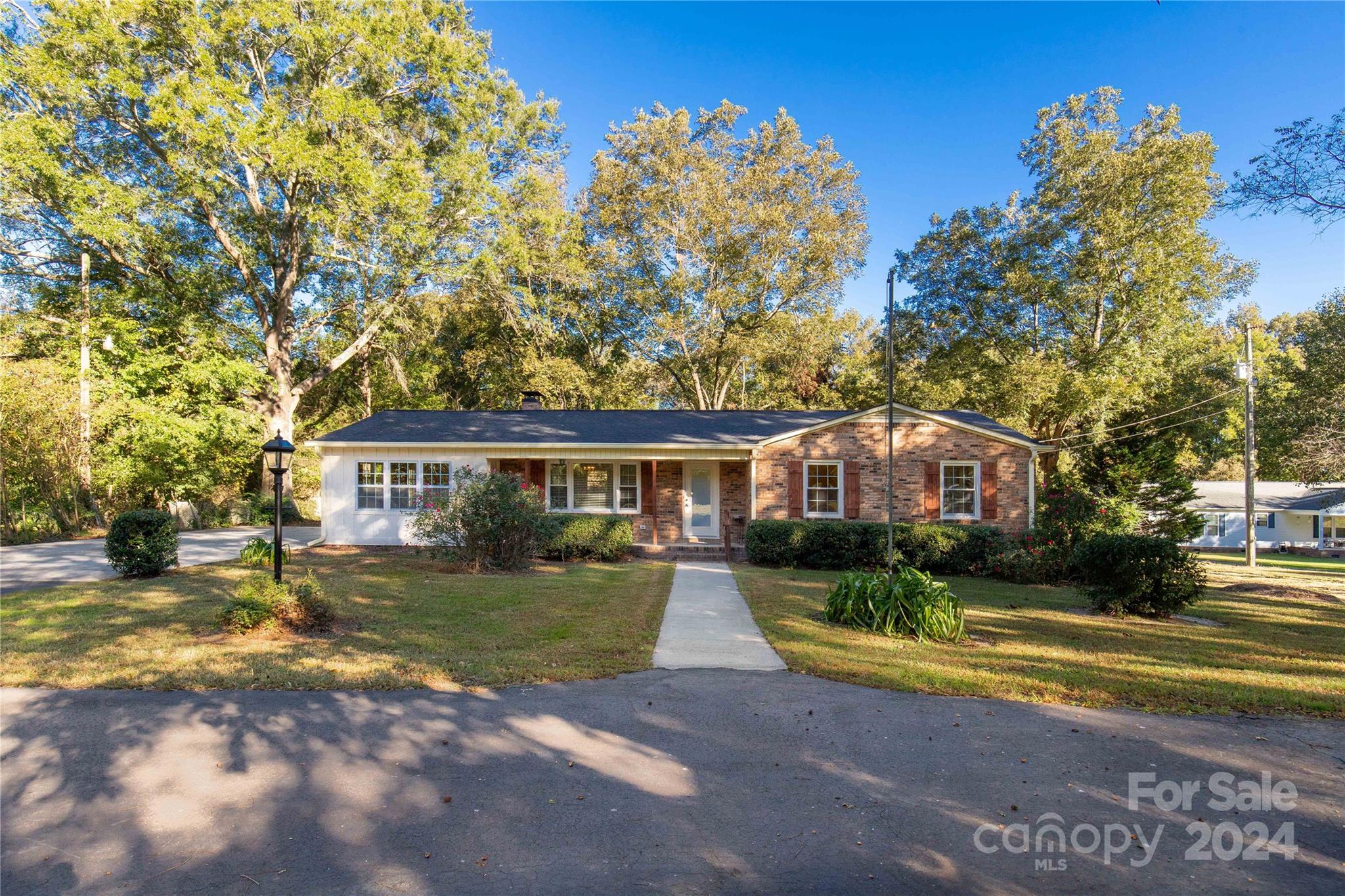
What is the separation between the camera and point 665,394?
34219 mm

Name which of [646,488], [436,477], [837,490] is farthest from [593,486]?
[837,490]

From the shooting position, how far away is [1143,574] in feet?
28.9

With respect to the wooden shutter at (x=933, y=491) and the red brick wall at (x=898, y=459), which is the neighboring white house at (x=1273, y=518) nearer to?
the red brick wall at (x=898, y=459)

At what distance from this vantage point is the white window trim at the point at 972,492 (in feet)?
50.9

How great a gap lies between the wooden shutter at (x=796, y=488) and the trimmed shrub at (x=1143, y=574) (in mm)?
6935

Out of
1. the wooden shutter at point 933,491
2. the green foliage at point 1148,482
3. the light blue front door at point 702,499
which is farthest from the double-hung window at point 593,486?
the green foliage at point 1148,482

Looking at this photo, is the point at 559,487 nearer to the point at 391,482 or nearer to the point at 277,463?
the point at 391,482

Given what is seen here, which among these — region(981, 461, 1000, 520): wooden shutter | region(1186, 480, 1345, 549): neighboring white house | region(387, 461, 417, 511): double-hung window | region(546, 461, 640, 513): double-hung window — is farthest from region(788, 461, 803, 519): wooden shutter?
region(1186, 480, 1345, 549): neighboring white house

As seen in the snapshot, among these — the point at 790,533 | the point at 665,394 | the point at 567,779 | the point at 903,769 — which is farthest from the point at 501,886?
the point at 665,394

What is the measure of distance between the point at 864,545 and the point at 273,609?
1094 cm

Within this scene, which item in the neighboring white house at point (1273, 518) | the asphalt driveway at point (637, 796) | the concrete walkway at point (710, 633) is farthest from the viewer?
the neighboring white house at point (1273, 518)

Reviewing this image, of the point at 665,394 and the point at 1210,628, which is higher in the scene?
the point at 665,394

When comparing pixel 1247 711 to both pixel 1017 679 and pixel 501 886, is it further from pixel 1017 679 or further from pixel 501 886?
pixel 501 886

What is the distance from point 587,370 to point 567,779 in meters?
25.0
